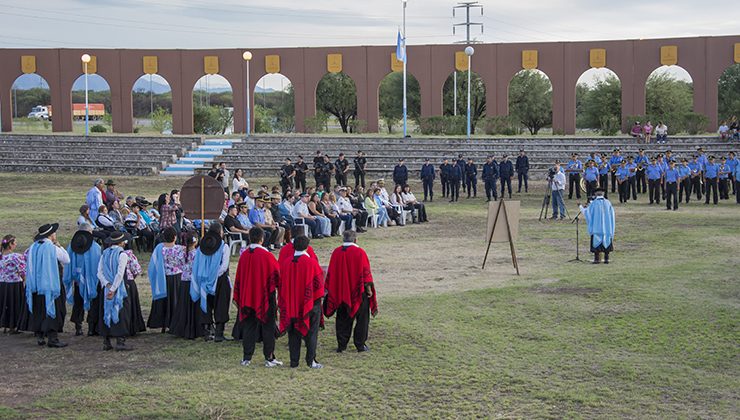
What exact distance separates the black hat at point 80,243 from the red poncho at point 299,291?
289 cm

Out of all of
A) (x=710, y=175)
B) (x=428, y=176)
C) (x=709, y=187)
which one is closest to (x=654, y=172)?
(x=709, y=187)

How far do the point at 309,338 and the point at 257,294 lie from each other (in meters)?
0.74

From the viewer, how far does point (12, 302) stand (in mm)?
11648

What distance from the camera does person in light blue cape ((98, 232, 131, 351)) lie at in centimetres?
1078

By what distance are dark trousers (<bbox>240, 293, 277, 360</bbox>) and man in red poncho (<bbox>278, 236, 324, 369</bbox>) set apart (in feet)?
0.41

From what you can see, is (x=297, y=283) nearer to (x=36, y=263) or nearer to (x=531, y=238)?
(x=36, y=263)

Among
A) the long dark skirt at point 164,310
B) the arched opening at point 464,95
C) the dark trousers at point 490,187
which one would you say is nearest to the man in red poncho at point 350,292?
the long dark skirt at point 164,310

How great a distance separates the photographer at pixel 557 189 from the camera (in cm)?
2346

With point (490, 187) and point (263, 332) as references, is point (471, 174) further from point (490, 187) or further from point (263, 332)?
point (263, 332)

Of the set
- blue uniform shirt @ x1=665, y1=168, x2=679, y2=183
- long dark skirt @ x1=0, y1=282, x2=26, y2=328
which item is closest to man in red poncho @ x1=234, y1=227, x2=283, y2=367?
long dark skirt @ x1=0, y1=282, x2=26, y2=328

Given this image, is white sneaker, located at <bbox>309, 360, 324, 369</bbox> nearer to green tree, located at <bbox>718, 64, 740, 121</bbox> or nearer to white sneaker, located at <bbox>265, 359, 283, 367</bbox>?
white sneaker, located at <bbox>265, 359, 283, 367</bbox>

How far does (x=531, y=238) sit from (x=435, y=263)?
3.92 metres

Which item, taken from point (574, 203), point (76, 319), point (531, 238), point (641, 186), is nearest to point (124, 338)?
point (76, 319)

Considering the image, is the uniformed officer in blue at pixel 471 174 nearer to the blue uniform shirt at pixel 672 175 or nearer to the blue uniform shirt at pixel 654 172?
the blue uniform shirt at pixel 654 172
